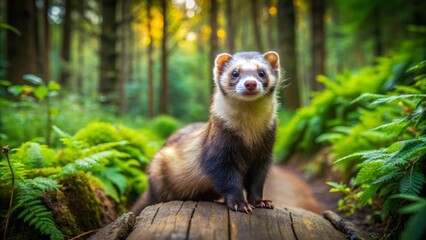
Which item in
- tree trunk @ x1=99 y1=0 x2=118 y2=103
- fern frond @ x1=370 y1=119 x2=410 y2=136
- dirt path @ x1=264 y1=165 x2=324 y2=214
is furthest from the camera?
tree trunk @ x1=99 y1=0 x2=118 y2=103

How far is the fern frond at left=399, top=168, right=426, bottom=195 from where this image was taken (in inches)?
122

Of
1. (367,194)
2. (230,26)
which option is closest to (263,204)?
(367,194)

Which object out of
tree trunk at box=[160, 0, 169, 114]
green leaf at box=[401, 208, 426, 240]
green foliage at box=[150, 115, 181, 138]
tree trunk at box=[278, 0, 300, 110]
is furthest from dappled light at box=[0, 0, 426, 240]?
tree trunk at box=[160, 0, 169, 114]

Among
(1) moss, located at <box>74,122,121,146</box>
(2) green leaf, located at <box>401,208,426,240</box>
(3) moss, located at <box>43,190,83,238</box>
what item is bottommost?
(3) moss, located at <box>43,190,83,238</box>

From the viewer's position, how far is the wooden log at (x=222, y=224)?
3.22m

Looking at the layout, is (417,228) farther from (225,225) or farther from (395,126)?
(395,126)

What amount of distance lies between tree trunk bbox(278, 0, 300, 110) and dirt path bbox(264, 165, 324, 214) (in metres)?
9.11

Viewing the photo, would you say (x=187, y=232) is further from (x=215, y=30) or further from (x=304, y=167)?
(x=215, y=30)

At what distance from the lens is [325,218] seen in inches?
173

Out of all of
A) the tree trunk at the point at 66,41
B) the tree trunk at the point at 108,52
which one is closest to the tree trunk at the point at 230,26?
the tree trunk at the point at 108,52

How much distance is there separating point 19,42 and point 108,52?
6.24 meters

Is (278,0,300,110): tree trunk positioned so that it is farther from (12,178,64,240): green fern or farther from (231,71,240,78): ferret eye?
(12,178,64,240): green fern

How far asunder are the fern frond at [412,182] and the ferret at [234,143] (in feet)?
5.12

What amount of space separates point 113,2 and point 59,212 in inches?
574
